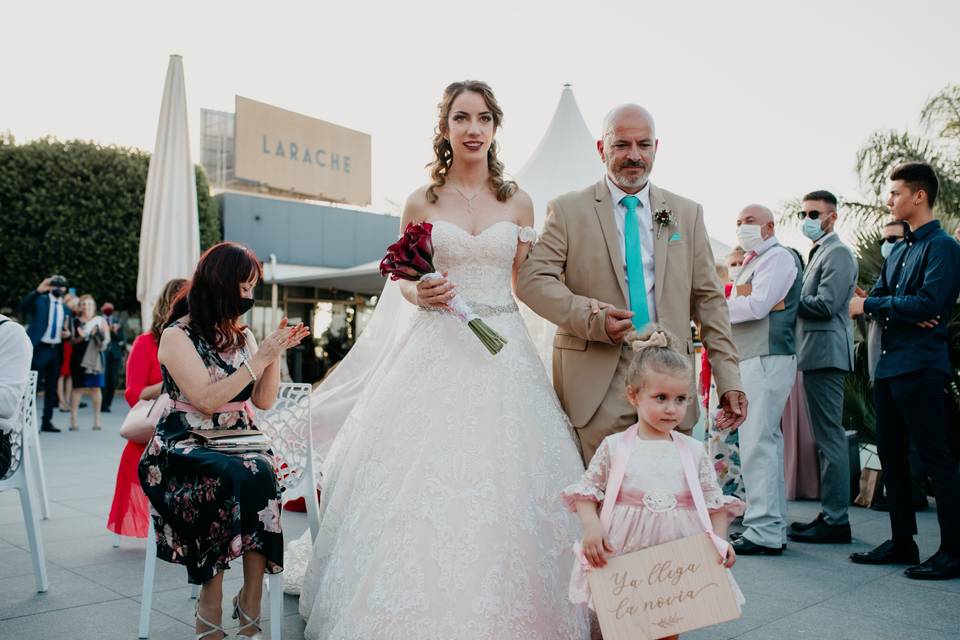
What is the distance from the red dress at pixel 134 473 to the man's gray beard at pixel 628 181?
10.6ft

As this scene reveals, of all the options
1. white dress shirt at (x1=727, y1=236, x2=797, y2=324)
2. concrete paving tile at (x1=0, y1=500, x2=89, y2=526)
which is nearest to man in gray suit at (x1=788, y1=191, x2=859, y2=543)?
white dress shirt at (x1=727, y1=236, x2=797, y2=324)

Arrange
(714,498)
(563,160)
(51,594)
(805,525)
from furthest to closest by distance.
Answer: (563,160) → (805,525) → (51,594) → (714,498)

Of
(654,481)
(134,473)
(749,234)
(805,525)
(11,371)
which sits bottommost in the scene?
(805,525)

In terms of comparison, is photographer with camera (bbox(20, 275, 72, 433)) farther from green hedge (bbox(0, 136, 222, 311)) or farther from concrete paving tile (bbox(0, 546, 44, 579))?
green hedge (bbox(0, 136, 222, 311))

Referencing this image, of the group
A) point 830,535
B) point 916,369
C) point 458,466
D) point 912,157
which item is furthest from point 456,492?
point 912,157

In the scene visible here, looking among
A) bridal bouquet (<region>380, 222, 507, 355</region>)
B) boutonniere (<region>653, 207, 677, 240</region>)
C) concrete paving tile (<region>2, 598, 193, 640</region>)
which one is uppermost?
boutonniere (<region>653, 207, 677, 240</region>)

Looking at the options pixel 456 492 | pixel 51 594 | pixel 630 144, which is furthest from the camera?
pixel 51 594

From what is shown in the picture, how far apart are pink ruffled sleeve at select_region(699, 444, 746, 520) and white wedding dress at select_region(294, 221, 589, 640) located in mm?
583

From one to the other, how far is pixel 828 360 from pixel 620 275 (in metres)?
2.83

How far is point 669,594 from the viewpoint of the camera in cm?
237

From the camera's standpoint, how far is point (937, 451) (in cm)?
426

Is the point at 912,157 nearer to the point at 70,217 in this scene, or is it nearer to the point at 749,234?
the point at 749,234

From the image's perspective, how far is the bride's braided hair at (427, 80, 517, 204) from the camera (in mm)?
3648

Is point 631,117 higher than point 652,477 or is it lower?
higher
